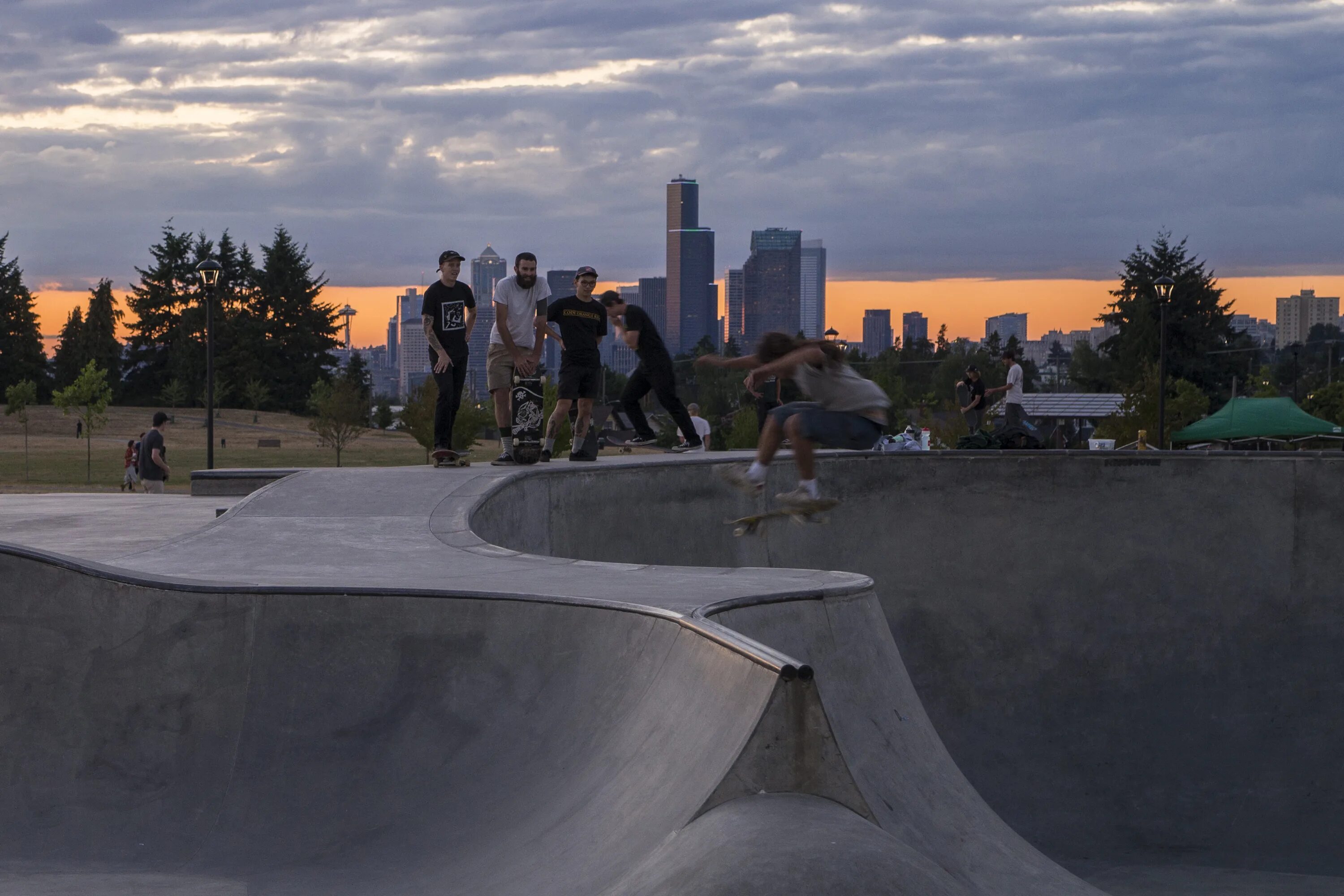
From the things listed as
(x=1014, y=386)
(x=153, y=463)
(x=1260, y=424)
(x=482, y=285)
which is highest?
(x=482, y=285)

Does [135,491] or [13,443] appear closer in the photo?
[135,491]

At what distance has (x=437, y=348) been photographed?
938cm

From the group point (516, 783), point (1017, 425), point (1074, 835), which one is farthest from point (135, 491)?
point (516, 783)

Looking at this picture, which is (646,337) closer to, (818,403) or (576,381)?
(576,381)

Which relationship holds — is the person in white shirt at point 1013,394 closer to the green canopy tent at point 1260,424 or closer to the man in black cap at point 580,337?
the man in black cap at point 580,337

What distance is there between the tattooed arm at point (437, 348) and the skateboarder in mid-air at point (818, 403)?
3.36 metres

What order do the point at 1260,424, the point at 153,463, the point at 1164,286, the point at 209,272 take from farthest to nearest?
the point at 1260,424 < the point at 1164,286 < the point at 209,272 < the point at 153,463

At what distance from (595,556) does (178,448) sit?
149ft

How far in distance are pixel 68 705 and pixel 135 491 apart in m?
25.6

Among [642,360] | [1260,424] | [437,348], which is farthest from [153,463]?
[1260,424]

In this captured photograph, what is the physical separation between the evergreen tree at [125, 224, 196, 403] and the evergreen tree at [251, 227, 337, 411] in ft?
16.3

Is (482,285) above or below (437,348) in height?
above

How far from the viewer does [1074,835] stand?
1031 cm

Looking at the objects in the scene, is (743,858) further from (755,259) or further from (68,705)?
(755,259)
